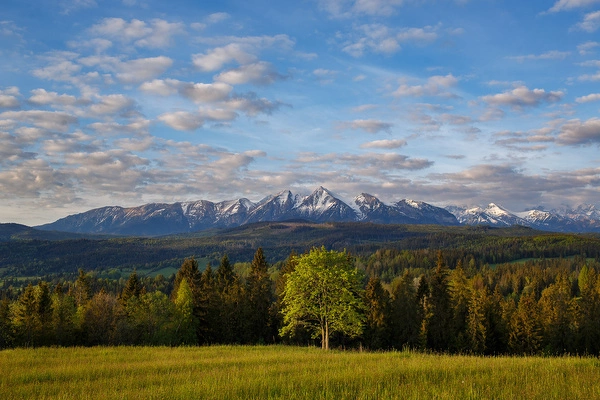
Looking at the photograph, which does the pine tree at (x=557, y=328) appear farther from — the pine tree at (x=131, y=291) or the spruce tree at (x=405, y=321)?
the pine tree at (x=131, y=291)

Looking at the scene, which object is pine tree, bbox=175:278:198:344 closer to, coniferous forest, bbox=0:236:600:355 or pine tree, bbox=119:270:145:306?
coniferous forest, bbox=0:236:600:355

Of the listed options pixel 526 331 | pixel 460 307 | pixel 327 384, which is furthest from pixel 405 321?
Result: pixel 327 384

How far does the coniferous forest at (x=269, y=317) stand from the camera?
179 feet

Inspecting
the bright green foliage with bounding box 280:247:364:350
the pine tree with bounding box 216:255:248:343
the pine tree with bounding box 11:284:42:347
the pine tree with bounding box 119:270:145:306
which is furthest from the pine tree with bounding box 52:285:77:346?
the bright green foliage with bounding box 280:247:364:350

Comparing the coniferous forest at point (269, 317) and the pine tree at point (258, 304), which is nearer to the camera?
the coniferous forest at point (269, 317)

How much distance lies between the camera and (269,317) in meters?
60.6

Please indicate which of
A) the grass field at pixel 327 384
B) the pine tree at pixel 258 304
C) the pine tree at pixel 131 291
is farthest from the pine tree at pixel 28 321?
the grass field at pixel 327 384

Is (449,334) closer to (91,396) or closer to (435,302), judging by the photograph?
(435,302)

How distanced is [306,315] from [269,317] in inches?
578

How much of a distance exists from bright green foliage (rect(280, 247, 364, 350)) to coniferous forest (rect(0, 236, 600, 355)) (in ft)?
31.9

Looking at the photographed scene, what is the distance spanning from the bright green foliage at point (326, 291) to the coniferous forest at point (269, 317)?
9711 millimetres

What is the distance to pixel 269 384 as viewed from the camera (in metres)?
13.4

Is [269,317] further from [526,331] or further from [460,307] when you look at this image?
[526,331]

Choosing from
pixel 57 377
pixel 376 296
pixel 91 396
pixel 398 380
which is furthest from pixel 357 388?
pixel 376 296
